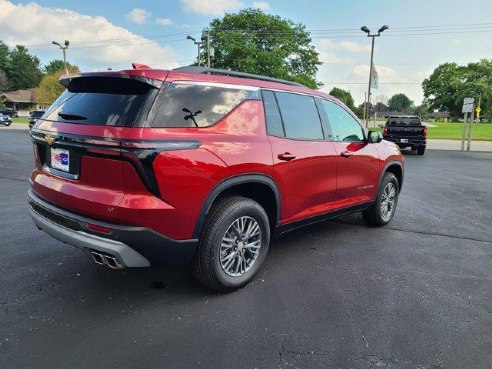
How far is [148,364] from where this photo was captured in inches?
99.3

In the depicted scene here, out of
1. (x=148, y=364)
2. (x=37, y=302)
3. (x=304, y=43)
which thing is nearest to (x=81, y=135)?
(x=37, y=302)

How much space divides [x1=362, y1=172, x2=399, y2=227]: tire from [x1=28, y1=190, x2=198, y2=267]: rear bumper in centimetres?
323

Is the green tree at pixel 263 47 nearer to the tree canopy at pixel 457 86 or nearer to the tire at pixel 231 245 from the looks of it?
the tire at pixel 231 245

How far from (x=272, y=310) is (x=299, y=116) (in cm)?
194

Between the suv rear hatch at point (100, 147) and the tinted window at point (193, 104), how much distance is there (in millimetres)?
111

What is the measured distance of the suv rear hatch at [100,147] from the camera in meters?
2.80

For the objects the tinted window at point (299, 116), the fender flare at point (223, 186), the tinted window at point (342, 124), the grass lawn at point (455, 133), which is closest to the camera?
the fender flare at point (223, 186)

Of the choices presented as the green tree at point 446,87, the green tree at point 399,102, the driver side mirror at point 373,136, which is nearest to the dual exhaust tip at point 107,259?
the driver side mirror at point 373,136

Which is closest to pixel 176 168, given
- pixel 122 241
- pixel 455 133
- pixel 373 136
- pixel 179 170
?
pixel 179 170

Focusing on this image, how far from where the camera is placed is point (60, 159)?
3.24 metres

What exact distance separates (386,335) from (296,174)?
5.34 feet

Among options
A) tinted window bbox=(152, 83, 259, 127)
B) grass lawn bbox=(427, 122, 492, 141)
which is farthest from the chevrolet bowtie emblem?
grass lawn bbox=(427, 122, 492, 141)

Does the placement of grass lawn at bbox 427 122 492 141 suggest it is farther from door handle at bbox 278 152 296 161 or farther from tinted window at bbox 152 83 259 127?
tinted window at bbox 152 83 259 127

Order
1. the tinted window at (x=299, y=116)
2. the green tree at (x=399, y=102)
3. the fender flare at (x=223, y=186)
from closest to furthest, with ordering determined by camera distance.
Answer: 1. the fender flare at (x=223, y=186)
2. the tinted window at (x=299, y=116)
3. the green tree at (x=399, y=102)
